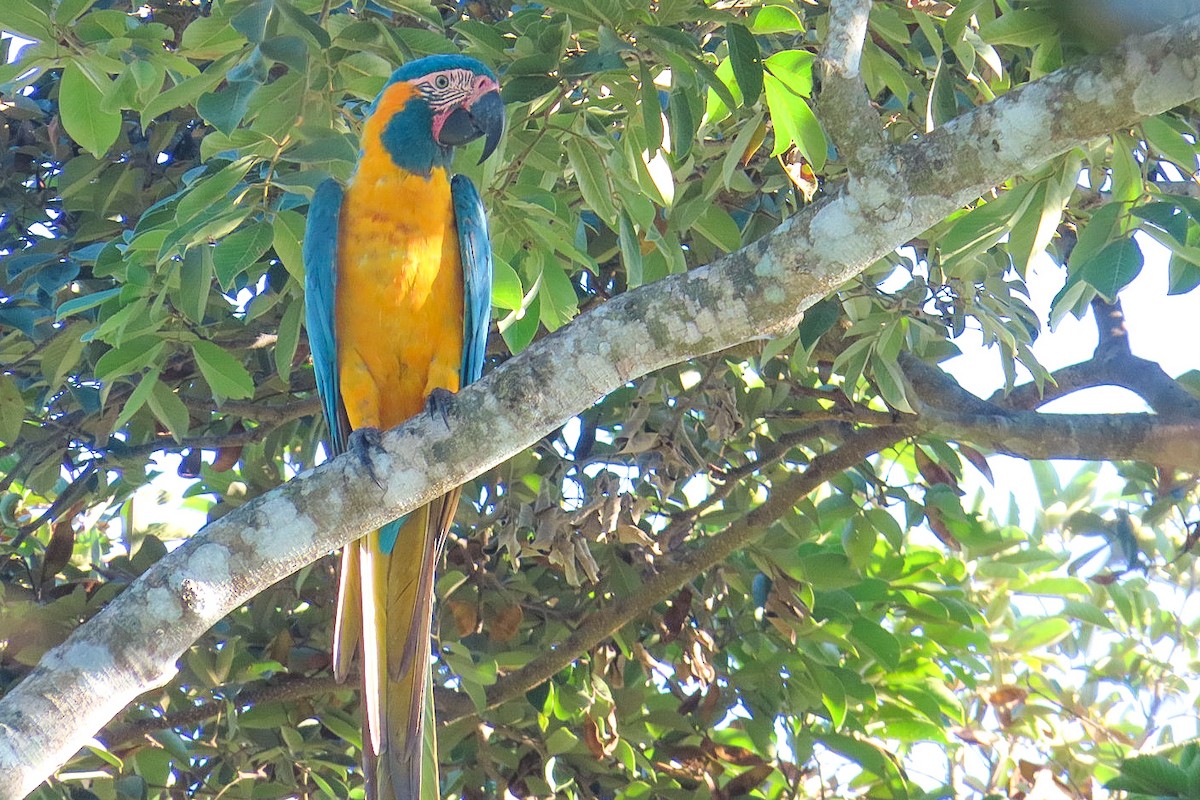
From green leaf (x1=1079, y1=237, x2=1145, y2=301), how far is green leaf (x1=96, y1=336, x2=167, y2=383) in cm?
187

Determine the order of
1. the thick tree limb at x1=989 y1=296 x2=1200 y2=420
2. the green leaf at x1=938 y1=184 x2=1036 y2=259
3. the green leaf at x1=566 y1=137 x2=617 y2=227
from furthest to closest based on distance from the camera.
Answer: the thick tree limb at x1=989 y1=296 x2=1200 y2=420 < the green leaf at x1=566 y1=137 x2=617 y2=227 < the green leaf at x1=938 y1=184 x2=1036 y2=259

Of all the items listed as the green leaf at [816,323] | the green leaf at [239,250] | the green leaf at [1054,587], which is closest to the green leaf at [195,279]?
the green leaf at [239,250]

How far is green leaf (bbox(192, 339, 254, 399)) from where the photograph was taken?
2510 millimetres

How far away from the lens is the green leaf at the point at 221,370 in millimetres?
2510

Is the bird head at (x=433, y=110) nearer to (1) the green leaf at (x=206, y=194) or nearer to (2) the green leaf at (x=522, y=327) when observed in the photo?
(2) the green leaf at (x=522, y=327)

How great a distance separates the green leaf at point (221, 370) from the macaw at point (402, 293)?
0.59 feet

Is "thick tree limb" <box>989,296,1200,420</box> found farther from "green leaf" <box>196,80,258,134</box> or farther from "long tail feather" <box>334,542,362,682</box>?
"green leaf" <box>196,80,258,134</box>

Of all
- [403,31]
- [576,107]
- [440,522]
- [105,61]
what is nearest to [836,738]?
[440,522]

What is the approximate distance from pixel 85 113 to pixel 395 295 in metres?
0.72

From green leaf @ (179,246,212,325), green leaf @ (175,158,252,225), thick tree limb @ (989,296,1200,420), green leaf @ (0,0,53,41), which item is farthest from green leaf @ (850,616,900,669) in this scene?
green leaf @ (0,0,53,41)

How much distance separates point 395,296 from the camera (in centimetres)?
260

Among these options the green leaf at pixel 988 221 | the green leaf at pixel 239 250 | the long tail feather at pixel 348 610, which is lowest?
the long tail feather at pixel 348 610

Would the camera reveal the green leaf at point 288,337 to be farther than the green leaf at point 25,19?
Yes

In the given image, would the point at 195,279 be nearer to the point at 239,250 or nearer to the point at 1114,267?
the point at 239,250
